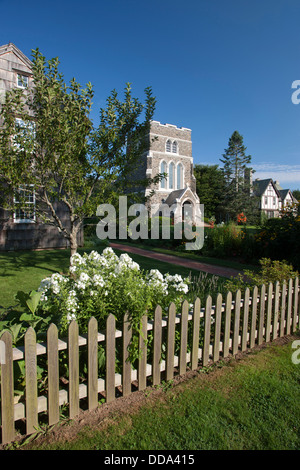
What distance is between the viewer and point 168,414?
2.38 meters

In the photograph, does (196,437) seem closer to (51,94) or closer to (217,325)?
(217,325)

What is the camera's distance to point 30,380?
2.04 m

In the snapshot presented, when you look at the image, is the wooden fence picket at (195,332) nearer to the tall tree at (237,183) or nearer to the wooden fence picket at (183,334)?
the wooden fence picket at (183,334)

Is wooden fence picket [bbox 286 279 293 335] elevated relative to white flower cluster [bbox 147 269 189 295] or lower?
lower

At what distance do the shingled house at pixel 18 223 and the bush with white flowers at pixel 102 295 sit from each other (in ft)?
25.2

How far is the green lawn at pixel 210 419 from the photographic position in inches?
81.4

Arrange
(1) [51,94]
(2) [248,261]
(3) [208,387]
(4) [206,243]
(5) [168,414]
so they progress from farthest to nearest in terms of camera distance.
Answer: (4) [206,243], (2) [248,261], (1) [51,94], (3) [208,387], (5) [168,414]

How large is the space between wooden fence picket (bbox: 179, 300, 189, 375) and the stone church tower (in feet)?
93.0

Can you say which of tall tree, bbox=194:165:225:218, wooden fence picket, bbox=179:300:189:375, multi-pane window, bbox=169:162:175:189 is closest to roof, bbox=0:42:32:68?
wooden fence picket, bbox=179:300:189:375

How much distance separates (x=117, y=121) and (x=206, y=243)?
8631 mm

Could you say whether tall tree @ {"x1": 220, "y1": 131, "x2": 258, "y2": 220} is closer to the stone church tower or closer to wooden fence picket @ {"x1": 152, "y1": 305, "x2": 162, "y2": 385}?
the stone church tower

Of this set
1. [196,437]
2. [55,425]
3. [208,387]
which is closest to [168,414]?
[196,437]

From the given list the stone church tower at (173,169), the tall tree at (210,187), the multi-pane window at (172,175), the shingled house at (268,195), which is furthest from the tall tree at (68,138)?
the shingled house at (268,195)

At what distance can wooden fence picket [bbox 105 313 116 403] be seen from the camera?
238 cm
